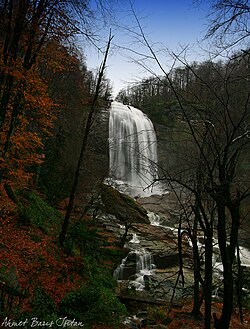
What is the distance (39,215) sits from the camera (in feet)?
34.9

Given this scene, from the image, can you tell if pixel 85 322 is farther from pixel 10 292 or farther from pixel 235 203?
pixel 235 203

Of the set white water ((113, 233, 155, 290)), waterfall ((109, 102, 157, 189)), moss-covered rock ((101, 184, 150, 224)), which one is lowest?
white water ((113, 233, 155, 290))

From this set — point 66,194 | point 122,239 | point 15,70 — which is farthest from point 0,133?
point 66,194

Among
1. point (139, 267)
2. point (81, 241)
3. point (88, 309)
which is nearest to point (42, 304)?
point (88, 309)

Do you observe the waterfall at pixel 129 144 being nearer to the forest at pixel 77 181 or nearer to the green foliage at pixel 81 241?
the forest at pixel 77 181

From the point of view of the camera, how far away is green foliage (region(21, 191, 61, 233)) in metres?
9.36

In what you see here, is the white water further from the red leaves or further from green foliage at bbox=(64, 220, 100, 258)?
the red leaves

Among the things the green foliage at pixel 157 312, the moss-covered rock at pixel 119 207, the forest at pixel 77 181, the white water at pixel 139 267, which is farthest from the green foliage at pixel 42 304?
the moss-covered rock at pixel 119 207

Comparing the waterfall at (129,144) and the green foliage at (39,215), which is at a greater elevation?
the waterfall at (129,144)

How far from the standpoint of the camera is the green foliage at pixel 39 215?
30.7 ft

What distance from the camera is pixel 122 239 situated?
503 inches

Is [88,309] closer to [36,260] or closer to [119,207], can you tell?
[36,260]

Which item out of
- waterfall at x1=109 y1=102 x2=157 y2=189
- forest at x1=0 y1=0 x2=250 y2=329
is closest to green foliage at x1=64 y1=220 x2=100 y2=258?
forest at x1=0 y1=0 x2=250 y2=329

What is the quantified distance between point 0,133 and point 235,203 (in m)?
5.37
